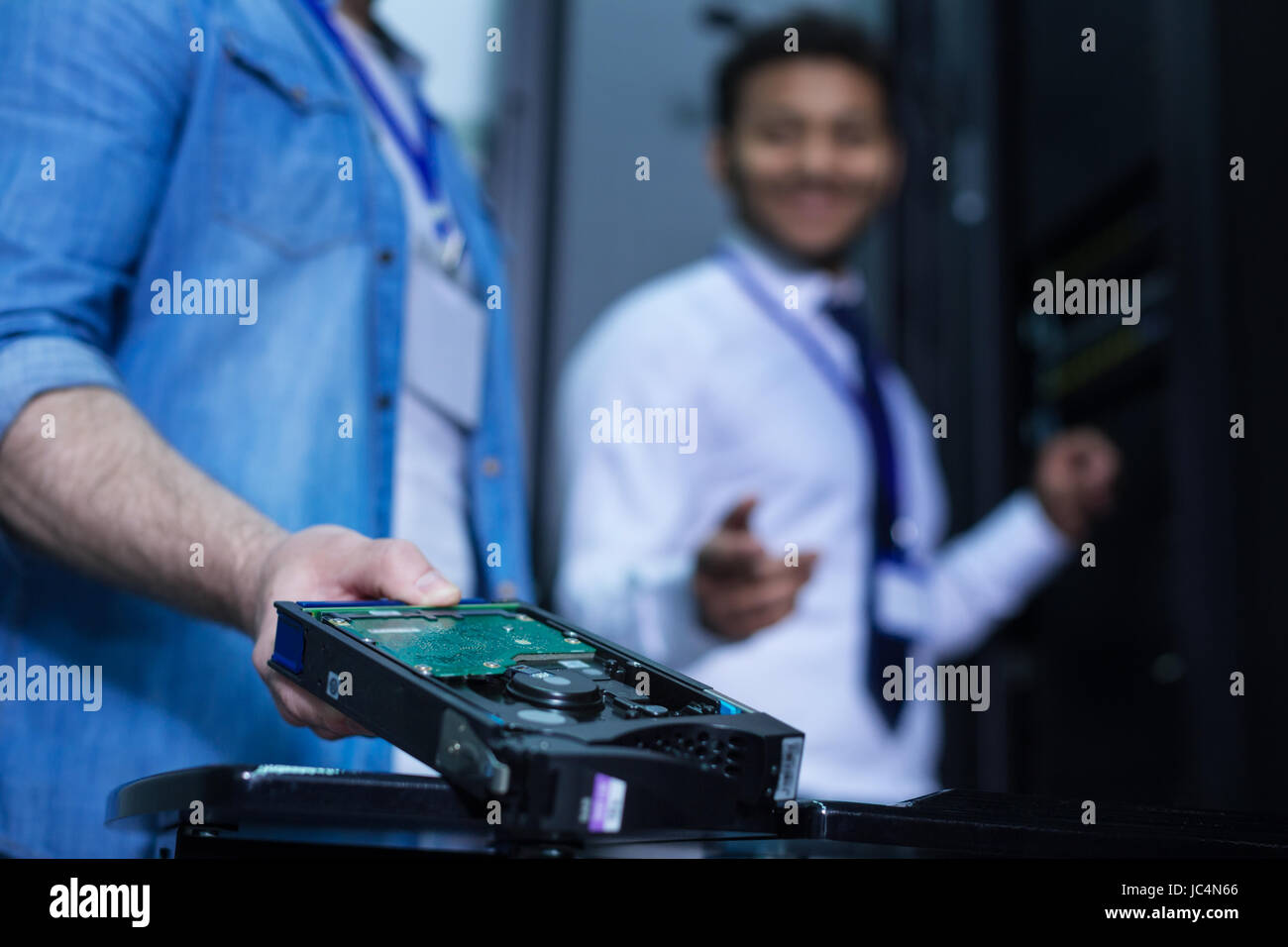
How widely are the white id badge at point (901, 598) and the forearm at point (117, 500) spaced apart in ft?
4.58

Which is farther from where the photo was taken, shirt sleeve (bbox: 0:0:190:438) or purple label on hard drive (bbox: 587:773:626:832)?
shirt sleeve (bbox: 0:0:190:438)

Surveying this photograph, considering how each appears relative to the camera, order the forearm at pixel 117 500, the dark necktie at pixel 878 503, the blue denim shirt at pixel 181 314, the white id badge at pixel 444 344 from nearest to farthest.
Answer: the forearm at pixel 117 500 → the blue denim shirt at pixel 181 314 → the white id badge at pixel 444 344 → the dark necktie at pixel 878 503

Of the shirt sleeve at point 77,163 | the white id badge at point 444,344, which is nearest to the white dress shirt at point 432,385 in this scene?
the white id badge at point 444,344

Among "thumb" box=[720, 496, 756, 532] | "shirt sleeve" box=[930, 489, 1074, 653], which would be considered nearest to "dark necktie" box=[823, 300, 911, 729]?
"shirt sleeve" box=[930, 489, 1074, 653]

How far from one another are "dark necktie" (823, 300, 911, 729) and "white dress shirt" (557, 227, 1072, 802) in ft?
0.05

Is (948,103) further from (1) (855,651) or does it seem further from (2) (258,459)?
(2) (258,459)

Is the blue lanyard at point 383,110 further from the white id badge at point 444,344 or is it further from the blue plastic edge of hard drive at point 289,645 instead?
the blue plastic edge of hard drive at point 289,645

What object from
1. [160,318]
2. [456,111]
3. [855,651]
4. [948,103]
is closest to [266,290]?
[160,318]

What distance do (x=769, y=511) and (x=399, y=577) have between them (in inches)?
51.4

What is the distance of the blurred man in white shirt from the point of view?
1748 mm

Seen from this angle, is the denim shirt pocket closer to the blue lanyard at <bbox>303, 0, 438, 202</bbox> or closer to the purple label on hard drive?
the blue lanyard at <bbox>303, 0, 438, 202</bbox>

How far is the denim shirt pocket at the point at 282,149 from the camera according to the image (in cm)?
110

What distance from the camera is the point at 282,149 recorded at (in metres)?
1.15
